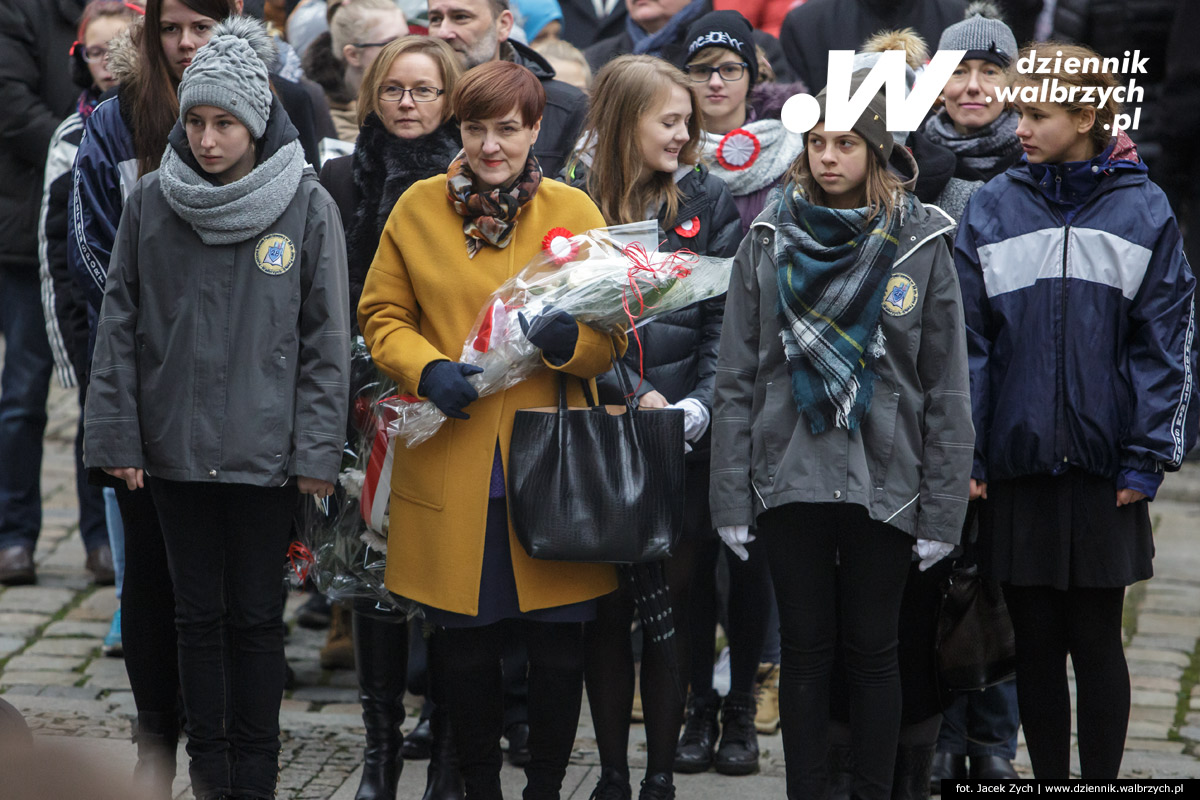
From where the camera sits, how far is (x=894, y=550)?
12.5ft

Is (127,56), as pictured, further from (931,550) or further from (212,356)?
(931,550)

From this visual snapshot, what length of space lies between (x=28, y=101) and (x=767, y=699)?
4.15 meters

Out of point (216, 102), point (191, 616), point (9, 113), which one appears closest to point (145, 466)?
point (191, 616)

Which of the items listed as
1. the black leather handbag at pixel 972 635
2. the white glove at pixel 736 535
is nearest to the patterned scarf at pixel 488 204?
the white glove at pixel 736 535

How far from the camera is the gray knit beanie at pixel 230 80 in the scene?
3.82 metres

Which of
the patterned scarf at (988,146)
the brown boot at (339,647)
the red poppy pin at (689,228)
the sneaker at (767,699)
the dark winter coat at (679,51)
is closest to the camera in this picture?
the red poppy pin at (689,228)

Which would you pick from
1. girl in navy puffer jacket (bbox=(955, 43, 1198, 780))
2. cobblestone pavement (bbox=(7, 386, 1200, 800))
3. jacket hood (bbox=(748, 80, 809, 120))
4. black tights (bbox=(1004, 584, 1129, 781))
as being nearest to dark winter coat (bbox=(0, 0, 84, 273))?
cobblestone pavement (bbox=(7, 386, 1200, 800))

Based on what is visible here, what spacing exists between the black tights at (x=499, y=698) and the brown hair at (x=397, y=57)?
64.9 inches

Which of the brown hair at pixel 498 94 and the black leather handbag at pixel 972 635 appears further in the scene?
the black leather handbag at pixel 972 635

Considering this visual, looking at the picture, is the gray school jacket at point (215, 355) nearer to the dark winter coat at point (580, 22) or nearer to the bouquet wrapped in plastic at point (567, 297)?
the bouquet wrapped in plastic at point (567, 297)

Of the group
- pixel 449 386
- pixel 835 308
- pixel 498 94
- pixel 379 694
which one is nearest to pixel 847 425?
pixel 835 308

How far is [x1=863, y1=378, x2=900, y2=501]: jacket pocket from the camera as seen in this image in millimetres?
3775

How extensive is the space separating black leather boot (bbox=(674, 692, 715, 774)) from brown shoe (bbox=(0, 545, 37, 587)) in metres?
3.21

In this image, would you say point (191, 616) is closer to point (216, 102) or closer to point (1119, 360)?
point (216, 102)
